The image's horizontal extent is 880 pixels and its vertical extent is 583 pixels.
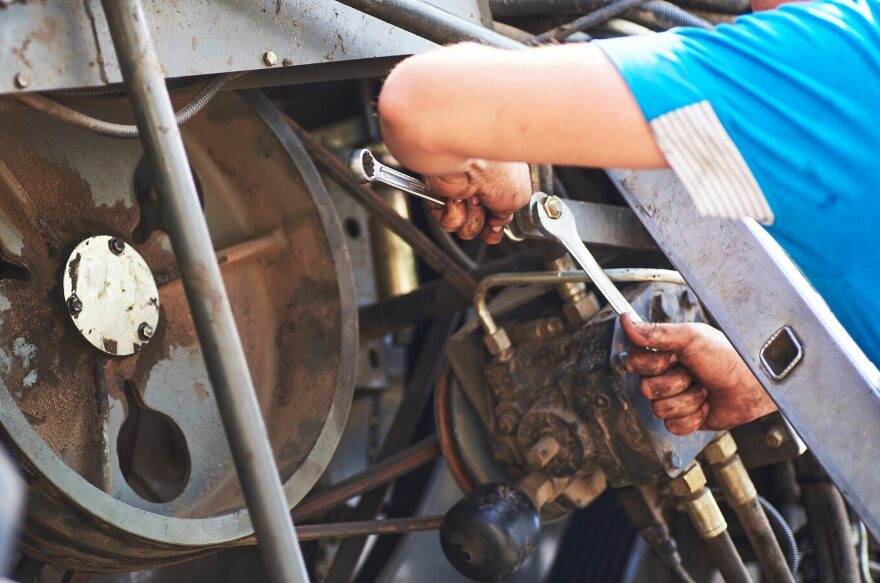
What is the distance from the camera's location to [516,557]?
158 cm

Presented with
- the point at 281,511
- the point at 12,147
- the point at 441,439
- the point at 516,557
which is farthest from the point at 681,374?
the point at 12,147

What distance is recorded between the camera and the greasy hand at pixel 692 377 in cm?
146

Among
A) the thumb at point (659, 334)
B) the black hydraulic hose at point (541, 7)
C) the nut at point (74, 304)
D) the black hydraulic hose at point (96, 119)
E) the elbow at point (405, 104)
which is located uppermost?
the black hydraulic hose at point (541, 7)

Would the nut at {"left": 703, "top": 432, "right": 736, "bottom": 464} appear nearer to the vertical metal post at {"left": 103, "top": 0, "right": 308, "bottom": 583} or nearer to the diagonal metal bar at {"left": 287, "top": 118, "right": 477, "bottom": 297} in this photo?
the diagonal metal bar at {"left": 287, "top": 118, "right": 477, "bottom": 297}

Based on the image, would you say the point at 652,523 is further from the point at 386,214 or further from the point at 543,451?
the point at 386,214

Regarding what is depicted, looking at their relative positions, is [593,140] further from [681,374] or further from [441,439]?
[441,439]

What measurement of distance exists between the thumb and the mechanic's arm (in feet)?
1.70

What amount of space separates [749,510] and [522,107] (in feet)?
3.75

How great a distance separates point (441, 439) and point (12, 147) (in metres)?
0.84

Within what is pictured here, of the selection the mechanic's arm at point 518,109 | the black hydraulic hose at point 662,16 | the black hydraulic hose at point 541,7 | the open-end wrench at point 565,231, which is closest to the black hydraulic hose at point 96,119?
the mechanic's arm at point 518,109

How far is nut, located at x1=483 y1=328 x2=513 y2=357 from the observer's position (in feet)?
5.82

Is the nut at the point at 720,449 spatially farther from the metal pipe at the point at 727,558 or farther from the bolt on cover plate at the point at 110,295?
the bolt on cover plate at the point at 110,295

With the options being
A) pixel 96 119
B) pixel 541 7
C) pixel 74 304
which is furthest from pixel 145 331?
pixel 541 7

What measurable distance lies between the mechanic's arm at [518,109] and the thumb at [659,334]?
518 millimetres
